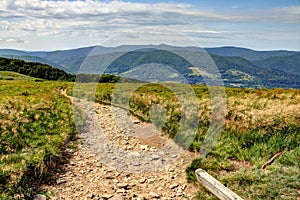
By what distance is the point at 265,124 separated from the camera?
12.8 metres

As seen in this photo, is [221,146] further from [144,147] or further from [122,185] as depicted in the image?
[122,185]

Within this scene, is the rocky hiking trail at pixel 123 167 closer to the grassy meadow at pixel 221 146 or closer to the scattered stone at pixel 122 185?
the scattered stone at pixel 122 185

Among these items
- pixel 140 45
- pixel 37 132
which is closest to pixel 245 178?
pixel 37 132

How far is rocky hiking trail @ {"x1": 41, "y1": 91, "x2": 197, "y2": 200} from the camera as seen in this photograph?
30.5ft

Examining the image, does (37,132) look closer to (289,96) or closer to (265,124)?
(265,124)

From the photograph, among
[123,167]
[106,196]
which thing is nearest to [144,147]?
[123,167]

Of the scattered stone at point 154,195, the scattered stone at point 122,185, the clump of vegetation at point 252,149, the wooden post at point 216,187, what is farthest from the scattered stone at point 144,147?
the wooden post at point 216,187

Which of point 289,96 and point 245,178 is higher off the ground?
point 289,96

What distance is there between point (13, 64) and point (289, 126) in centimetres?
10153

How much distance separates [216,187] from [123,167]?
410cm

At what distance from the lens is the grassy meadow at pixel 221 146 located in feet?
28.6

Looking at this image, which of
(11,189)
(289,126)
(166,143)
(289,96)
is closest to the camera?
(11,189)

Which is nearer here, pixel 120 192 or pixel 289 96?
pixel 120 192

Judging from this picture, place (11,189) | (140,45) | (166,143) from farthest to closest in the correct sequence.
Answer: (140,45) → (166,143) → (11,189)
